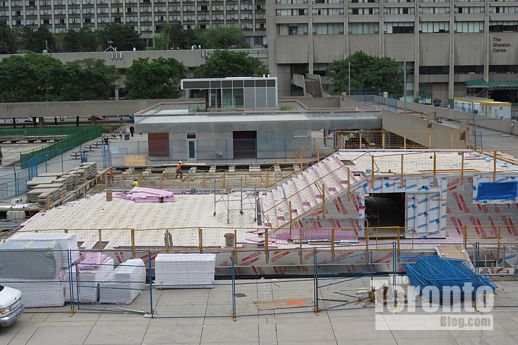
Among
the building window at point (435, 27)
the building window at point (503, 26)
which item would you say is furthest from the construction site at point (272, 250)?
the building window at point (503, 26)

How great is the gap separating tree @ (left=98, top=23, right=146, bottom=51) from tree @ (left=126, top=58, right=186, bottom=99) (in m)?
60.0

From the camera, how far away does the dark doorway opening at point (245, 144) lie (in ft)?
154

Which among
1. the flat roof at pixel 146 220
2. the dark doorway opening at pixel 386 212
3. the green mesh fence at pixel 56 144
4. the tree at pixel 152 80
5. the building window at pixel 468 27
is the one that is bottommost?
the flat roof at pixel 146 220

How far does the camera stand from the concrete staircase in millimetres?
24341

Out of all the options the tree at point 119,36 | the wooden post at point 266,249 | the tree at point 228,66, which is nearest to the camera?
the wooden post at point 266,249

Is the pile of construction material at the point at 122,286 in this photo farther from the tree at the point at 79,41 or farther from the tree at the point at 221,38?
the tree at the point at 79,41

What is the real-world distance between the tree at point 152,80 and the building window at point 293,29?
80.9ft

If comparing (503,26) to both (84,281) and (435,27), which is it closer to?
(435,27)

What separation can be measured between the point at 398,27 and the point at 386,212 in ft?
268

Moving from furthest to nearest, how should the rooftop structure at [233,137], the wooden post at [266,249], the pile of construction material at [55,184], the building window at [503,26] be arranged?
the building window at [503,26], the rooftop structure at [233,137], the pile of construction material at [55,184], the wooden post at [266,249]

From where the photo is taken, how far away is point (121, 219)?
27.5m

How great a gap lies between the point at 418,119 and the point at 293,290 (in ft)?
82.0

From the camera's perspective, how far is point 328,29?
103 m

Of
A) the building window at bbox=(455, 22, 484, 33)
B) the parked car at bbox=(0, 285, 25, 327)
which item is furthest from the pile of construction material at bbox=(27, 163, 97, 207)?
the building window at bbox=(455, 22, 484, 33)
